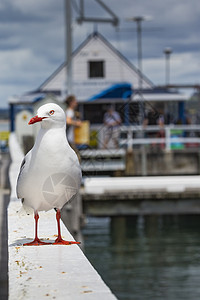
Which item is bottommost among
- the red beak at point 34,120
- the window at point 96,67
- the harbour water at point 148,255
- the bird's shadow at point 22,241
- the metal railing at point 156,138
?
the harbour water at point 148,255

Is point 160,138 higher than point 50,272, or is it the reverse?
point 50,272

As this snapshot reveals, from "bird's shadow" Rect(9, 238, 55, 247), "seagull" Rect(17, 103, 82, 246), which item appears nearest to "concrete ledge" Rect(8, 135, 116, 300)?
"bird's shadow" Rect(9, 238, 55, 247)

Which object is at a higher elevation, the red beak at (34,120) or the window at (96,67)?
the window at (96,67)

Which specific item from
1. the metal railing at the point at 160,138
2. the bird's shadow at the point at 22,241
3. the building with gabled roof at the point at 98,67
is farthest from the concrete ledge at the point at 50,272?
the building with gabled roof at the point at 98,67

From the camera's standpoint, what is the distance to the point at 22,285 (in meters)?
3.75

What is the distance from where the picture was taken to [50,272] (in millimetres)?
4039

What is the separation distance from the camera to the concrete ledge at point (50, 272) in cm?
354

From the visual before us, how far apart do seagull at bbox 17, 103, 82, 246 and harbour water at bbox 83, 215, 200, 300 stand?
911cm

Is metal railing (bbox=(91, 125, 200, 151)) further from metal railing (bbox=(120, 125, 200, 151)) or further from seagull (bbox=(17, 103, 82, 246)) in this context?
seagull (bbox=(17, 103, 82, 246))

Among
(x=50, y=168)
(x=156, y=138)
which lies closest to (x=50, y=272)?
(x=50, y=168)

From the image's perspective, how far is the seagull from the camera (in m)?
4.31

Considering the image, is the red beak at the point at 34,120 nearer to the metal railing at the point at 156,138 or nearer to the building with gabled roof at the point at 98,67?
the metal railing at the point at 156,138

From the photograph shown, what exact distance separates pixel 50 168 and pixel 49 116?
0.36m

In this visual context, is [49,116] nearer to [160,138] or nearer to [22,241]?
[22,241]
